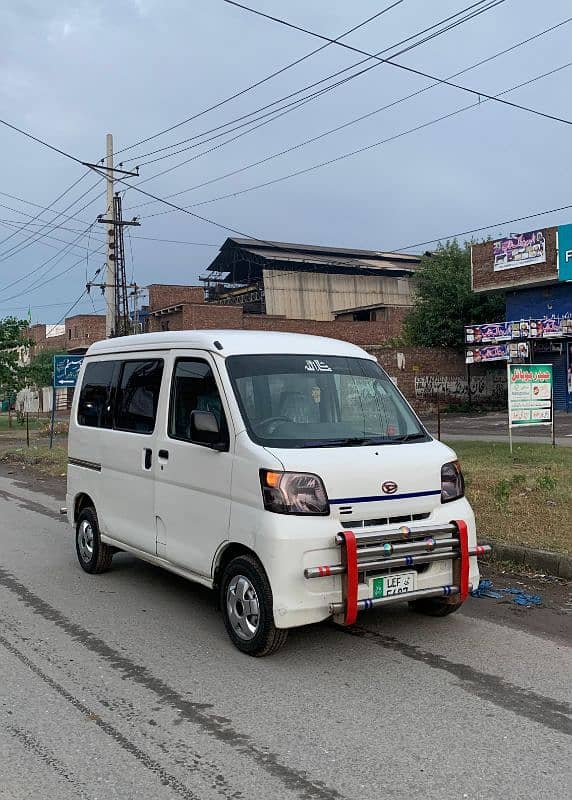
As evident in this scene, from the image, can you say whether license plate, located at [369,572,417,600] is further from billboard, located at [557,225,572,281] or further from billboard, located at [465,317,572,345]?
billboard, located at [465,317,572,345]

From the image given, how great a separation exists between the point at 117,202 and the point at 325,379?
24457 mm

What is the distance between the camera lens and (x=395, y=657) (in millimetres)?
4988

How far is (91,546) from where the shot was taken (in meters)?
7.34

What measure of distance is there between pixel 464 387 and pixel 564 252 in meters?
9.94

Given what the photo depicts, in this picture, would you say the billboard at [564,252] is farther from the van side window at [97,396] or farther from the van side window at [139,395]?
the van side window at [139,395]

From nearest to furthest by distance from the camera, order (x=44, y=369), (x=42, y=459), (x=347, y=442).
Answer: (x=347, y=442)
(x=42, y=459)
(x=44, y=369)

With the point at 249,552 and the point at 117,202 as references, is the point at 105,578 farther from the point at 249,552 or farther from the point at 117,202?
the point at 117,202

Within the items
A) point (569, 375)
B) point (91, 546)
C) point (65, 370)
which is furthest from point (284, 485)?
point (569, 375)

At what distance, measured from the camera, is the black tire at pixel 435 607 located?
5.61 m

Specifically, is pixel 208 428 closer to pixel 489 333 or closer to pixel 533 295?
pixel 533 295

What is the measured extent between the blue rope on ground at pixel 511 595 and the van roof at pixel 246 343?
2.29m

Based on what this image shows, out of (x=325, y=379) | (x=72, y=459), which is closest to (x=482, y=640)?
(x=325, y=379)

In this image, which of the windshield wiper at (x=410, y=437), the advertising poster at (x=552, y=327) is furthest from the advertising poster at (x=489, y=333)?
the windshield wiper at (x=410, y=437)

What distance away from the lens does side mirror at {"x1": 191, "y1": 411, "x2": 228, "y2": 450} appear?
518 cm
